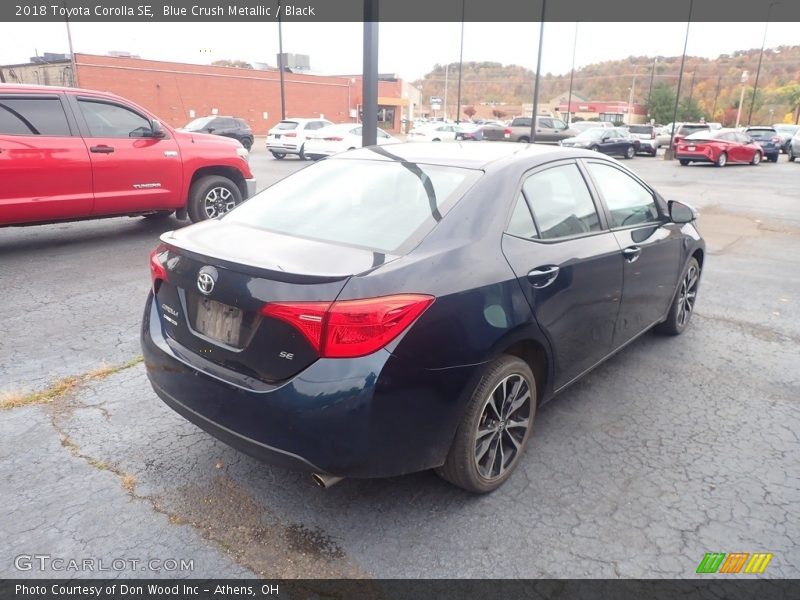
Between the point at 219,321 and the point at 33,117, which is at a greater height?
the point at 33,117

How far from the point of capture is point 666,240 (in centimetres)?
429

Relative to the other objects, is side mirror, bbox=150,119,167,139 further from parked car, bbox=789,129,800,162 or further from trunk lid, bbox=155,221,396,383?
parked car, bbox=789,129,800,162

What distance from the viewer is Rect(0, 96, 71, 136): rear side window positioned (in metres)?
6.46

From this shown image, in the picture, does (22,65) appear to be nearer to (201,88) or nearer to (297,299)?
(201,88)

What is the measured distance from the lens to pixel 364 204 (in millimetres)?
3072

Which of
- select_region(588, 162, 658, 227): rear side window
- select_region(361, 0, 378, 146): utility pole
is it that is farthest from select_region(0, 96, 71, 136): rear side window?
select_region(588, 162, 658, 227): rear side window

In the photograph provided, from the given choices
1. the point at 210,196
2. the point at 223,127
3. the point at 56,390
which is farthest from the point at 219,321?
the point at 223,127

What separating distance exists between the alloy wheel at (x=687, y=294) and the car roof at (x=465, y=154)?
1675 mm

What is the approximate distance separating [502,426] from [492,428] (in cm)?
8

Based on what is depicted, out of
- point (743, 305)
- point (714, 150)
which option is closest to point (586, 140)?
point (714, 150)

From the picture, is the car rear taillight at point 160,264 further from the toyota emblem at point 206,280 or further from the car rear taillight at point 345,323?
the car rear taillight at point 345,323

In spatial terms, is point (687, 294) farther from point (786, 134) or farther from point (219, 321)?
→ point (786, 134)

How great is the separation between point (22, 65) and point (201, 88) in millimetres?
12936

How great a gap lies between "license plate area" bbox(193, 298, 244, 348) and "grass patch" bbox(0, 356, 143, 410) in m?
1.72
